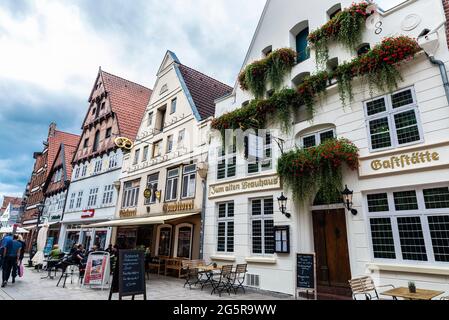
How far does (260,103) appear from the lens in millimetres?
11078

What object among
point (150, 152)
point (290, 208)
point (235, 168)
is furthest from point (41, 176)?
point (290, 208)

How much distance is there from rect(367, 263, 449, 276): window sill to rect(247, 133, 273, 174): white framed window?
4.85 m

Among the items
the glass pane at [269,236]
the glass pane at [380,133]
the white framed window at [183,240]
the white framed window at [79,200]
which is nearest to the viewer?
the glass pane at [380,133]

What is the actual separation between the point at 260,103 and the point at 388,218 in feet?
19.7

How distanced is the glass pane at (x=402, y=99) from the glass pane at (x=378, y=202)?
2.61m

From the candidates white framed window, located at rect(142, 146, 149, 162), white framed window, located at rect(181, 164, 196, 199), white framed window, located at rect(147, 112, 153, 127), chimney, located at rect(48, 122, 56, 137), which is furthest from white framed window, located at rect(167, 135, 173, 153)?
chimney, located at rect(48, 122, 56, 137)

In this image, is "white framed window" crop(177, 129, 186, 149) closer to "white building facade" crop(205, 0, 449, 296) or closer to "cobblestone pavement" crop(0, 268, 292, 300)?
"white building facade" crop(205, 0, 449, 296)

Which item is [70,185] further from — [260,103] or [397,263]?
[397,263]

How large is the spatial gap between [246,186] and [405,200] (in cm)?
557

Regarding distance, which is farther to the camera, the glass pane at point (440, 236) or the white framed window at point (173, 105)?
the white framed window at point (173, 105)

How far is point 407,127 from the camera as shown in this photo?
25.0ft

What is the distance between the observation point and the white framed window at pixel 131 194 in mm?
18719

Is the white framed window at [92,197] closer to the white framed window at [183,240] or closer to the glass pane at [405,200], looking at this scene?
the white framed window at [183,240]

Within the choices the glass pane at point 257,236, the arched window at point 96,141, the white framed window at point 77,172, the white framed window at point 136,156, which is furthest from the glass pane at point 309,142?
the white framed window at point 77,172
